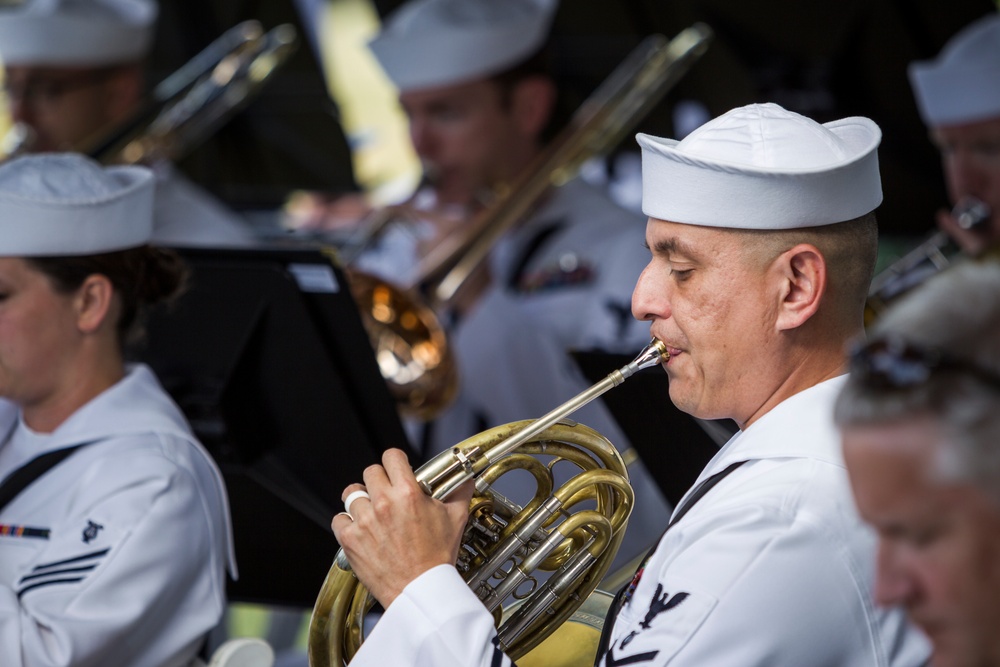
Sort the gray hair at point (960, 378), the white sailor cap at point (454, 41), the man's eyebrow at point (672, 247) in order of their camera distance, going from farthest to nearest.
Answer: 1. the white sailor cap at point (454, 41)
2. the man's eyebrow at point (672, 247)
3. the gray hair at point (960, 378)

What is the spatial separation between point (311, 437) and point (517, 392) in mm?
1035

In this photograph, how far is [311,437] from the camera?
2852mm

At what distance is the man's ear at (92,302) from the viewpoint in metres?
2.78

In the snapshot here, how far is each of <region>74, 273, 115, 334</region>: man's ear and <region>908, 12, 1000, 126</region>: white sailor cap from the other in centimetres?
267

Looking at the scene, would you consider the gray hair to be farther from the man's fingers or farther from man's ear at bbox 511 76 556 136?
man's ear at bbox 511 76 556 136

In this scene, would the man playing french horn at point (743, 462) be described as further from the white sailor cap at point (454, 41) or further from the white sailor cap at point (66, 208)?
the white sailor cap at point (454, 41)

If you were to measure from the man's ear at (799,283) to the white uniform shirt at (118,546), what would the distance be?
1298 mm

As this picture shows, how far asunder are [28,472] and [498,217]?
2051mm

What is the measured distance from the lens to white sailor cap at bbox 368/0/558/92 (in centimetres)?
457

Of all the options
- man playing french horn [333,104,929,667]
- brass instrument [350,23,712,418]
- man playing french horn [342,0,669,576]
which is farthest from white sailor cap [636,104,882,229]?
man playing french horn [342,0,669,576]

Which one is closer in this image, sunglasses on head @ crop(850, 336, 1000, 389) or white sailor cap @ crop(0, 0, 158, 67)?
sunglasses on head @ crop(850, 336, 1000, 389)

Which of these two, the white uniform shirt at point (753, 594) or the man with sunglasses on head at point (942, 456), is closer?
the man with sunglasses on head at point (942, 456)

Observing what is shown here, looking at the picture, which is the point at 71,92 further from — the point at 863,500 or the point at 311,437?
the point at 863,500

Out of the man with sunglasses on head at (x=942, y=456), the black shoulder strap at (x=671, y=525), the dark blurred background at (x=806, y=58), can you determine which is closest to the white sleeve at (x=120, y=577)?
the black shoulder strap at (x=671, y=525)
